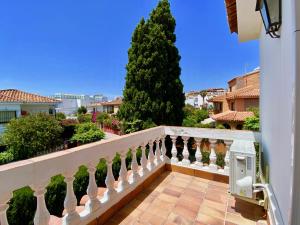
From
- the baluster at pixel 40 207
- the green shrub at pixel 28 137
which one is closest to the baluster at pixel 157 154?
the baluster at pixel 40 207

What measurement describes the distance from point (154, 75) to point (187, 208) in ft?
20.4

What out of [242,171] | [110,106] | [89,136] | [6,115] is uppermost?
[110,106]

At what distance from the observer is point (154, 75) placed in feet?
25.8

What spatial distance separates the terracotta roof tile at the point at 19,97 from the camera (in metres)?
18.6

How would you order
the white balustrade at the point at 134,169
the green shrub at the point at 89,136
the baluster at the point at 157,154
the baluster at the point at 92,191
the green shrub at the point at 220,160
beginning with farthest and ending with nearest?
1. the green shrub at the point at 89,136
2. the green shrub at the point at 220,160
3. the baluster at the point at 157,154
4. the white balustrade at the point at 134,169
5. the baluster at the point at 92,191

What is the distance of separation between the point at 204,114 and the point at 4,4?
25.8 m

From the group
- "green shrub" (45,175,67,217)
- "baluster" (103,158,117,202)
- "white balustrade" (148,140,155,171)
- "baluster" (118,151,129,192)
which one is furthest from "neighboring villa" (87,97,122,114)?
"baluster" (103,158,117,202)

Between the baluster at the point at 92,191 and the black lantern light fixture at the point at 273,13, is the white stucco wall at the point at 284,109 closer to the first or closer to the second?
the black lantern light fixture at the point at 273,13

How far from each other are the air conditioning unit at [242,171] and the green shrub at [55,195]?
273 centimetres

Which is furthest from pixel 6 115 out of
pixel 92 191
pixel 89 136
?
pixel 92 191

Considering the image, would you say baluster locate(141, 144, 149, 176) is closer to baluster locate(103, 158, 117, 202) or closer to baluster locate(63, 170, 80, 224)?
baluster locate(103, 158, 117, 202)

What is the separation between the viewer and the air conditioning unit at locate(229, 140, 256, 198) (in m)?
2.23

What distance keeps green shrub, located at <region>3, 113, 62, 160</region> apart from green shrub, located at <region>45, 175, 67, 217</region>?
11.2 meters

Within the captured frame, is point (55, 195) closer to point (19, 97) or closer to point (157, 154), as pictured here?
point (157, 154)
